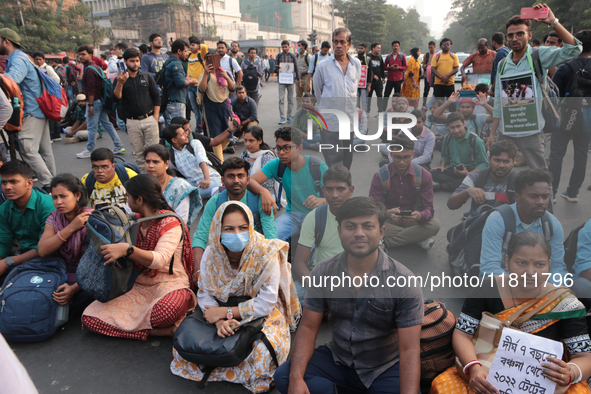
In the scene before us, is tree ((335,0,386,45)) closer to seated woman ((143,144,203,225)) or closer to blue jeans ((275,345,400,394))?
seated woman ((143,144,203,225))

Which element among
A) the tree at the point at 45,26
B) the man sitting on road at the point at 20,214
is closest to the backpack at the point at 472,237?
the man sitting on road at the point at 20,214

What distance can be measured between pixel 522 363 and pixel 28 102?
5.53 m

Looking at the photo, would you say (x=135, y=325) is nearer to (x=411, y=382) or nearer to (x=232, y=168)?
(x=232, y=168)

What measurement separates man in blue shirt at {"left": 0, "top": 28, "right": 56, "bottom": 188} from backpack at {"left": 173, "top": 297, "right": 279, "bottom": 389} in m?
3.49

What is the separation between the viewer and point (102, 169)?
3475 mm

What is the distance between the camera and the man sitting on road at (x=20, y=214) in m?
3.08

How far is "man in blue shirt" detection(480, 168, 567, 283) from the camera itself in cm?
207

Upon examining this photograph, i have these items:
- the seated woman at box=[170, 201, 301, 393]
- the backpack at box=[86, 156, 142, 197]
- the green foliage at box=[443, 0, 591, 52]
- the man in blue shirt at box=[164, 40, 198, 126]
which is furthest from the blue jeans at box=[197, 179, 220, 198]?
the green foliage at box=[443, 0, 591, 52]

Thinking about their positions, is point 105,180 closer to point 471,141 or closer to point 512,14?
point 471,141

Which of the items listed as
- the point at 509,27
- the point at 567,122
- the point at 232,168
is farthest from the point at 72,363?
the point at 509,27

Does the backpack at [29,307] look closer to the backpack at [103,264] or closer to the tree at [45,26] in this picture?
the backpack at [103,264]

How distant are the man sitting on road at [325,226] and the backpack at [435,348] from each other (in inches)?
24.3

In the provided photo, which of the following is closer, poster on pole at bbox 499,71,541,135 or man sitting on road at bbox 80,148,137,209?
poster on pole at bbox 499,71,541,135

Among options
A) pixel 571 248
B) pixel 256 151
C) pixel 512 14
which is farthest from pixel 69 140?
pixel 512 14
